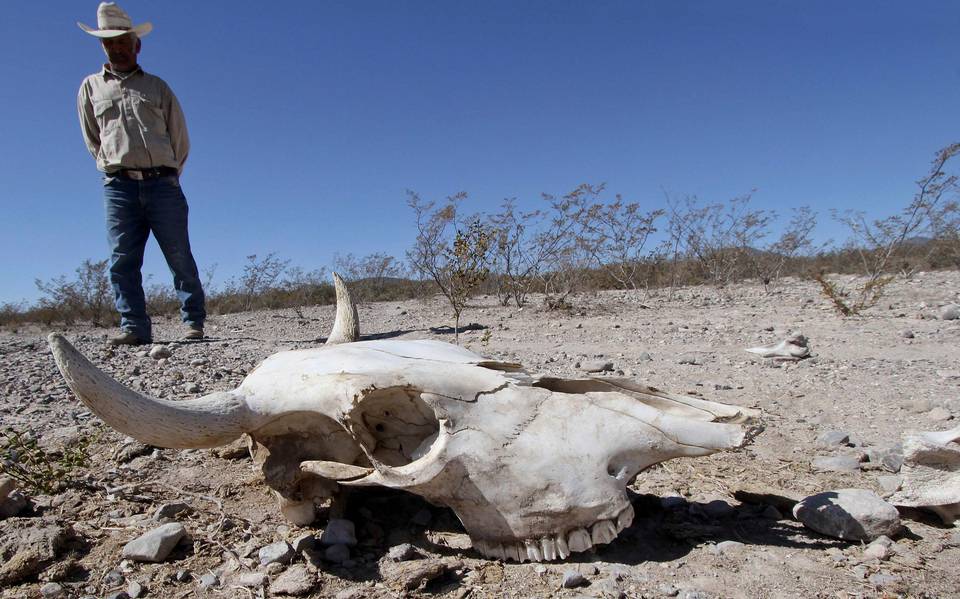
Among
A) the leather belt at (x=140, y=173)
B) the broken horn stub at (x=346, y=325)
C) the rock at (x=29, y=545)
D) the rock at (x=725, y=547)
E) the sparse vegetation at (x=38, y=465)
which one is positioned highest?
the leather belt at (x=140, y=173)

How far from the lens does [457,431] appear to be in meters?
1.74

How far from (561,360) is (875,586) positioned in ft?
11.6

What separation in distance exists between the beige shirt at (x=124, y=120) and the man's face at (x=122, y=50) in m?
0.08

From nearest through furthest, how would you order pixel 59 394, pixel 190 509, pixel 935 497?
pixel 935 497 < pixel 190 509 < pixel 59 394

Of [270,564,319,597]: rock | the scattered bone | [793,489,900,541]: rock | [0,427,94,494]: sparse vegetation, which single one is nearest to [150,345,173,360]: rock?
[0,427,94,494]: sparse vegetation

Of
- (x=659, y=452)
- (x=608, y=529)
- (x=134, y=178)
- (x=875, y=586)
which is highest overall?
(x=134, y=178)

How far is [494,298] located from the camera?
13609 millimetres

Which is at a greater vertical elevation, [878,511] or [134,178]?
[134,178]

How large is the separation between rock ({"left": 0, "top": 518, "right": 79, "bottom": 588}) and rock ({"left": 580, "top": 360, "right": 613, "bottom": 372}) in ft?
11.5

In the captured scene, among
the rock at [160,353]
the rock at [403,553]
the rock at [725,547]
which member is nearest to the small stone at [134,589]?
the rock at [403,553]

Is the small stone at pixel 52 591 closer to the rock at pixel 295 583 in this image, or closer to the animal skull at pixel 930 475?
the rock at pixel 295 583

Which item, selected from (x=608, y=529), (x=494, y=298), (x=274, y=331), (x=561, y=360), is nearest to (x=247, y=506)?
(x=608, y=529)

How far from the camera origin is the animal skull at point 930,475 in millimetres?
1917

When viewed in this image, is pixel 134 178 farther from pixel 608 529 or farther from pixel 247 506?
pixel 608 529
